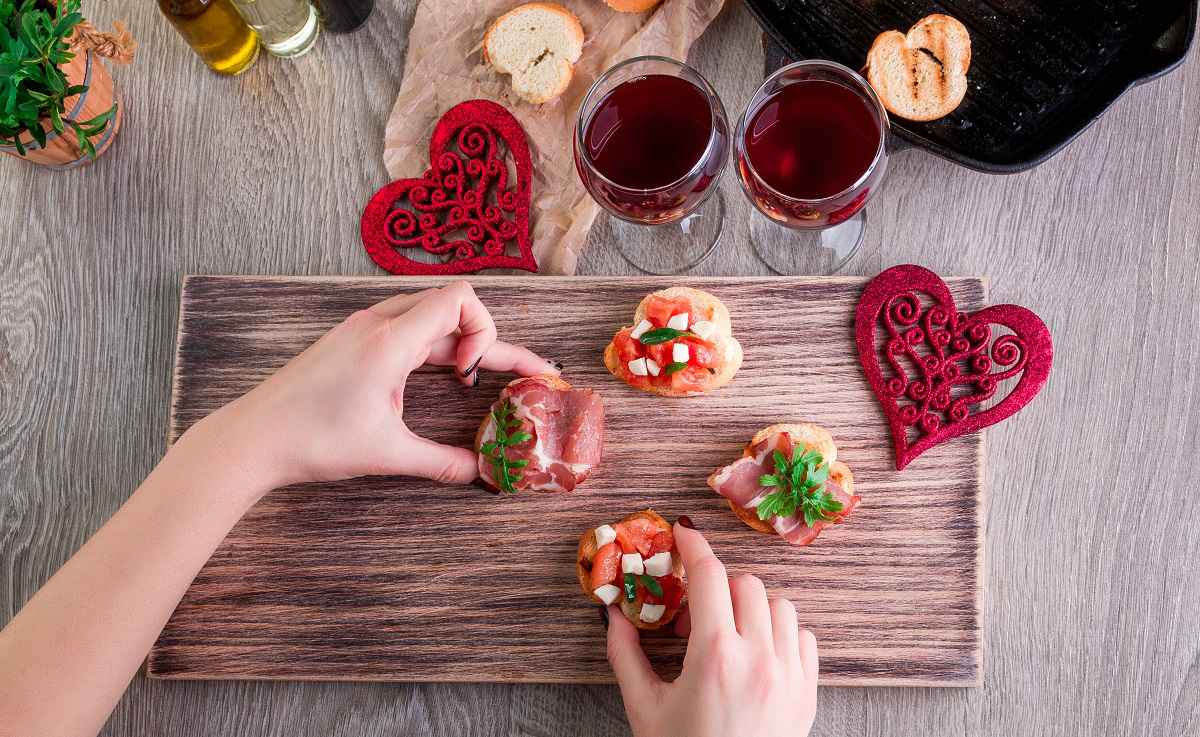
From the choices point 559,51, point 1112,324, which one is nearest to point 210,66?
point 559,51

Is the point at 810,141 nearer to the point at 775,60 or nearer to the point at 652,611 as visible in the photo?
the point at 775,60

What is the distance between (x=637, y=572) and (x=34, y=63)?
1.42 metres

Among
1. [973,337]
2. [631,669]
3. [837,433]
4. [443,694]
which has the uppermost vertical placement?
[973,337]

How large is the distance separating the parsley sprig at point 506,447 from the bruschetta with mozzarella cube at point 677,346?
0.71ft

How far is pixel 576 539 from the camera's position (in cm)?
167

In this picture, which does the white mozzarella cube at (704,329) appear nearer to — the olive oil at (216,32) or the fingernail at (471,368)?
the fingernail at (471,368)

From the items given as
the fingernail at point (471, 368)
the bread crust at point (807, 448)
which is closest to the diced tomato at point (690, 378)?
the bread crust at point (807, 448)

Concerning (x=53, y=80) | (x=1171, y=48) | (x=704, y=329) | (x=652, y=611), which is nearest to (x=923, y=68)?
(x=1171, y=48)

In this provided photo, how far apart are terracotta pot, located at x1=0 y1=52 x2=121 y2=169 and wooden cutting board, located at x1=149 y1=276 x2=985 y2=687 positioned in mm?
628

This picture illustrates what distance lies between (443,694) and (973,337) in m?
1.23

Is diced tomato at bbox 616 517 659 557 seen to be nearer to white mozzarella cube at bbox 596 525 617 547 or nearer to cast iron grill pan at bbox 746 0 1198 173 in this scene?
white mozzarella cube at bbox 596 525 617 547

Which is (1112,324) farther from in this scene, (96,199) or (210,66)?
(96,199)

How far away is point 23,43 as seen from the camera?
1565 mm

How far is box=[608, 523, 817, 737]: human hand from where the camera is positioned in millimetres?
1379
